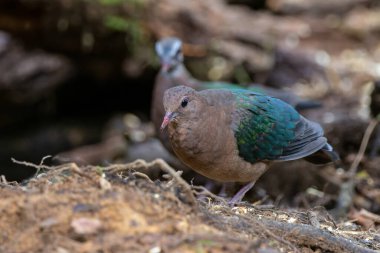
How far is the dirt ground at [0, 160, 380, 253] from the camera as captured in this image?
3299 millimetres

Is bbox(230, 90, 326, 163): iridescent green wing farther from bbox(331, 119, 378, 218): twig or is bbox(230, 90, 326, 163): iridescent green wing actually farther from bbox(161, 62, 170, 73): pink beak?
Result: bbox(161, 62, 170, 73): pink beak

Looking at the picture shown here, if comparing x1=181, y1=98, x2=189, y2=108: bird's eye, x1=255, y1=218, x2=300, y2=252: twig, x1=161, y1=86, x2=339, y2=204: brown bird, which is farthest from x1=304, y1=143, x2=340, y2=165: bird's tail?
x1=255, y1=218, x2=300, y2=252: twig

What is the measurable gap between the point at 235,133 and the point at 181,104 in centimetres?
69

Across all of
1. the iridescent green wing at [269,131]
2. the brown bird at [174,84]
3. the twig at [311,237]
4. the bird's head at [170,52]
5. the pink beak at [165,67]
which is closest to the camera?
the twig at [311,237]

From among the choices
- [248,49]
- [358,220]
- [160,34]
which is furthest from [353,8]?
[358,220]

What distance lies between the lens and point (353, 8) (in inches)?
526

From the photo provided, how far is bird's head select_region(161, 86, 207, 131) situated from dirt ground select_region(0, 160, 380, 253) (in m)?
1.25

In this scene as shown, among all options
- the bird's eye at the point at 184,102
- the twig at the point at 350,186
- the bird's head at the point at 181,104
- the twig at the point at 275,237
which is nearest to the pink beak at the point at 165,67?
the twig at the point at 350,186

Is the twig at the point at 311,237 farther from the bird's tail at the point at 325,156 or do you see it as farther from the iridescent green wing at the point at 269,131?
the bird's tail at the point at 325,156

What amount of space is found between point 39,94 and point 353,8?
21.3ft

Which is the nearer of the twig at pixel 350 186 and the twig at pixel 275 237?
the twig at pixel 275 237

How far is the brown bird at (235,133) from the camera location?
5211mm

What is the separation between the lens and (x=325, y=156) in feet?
21.5

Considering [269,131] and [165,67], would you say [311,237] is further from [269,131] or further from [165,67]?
[165,67]
